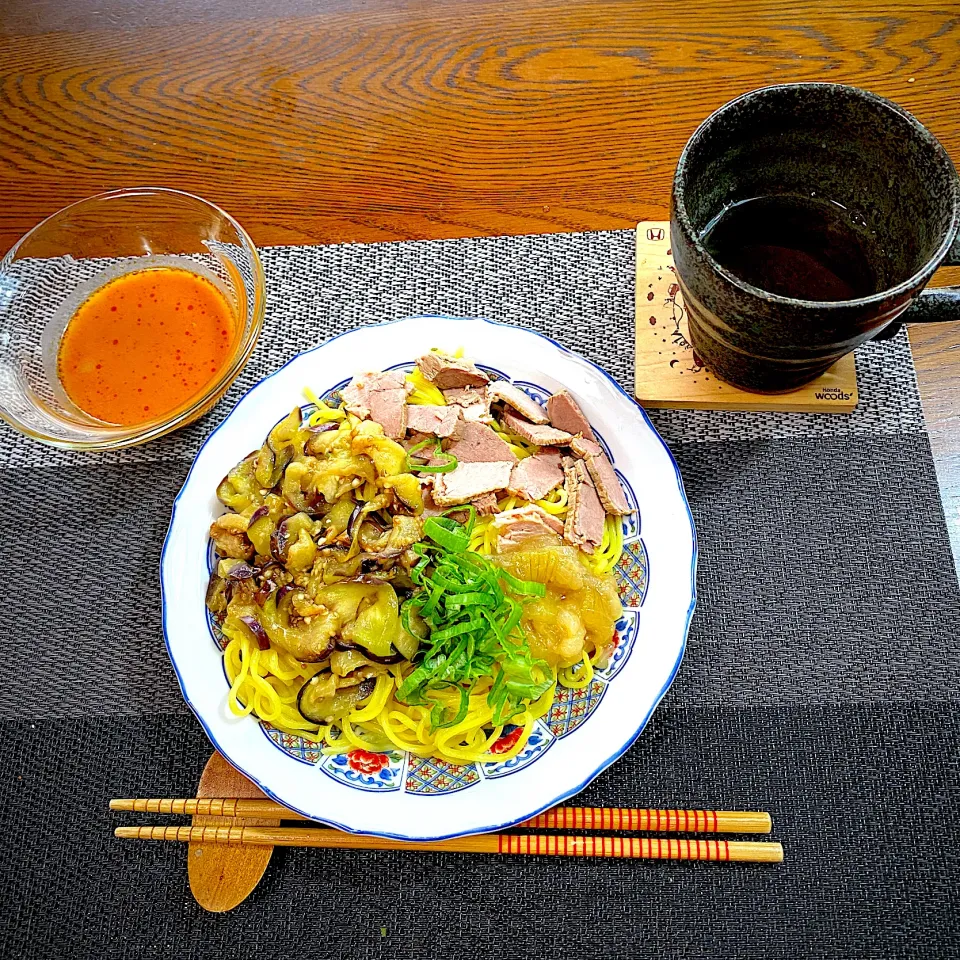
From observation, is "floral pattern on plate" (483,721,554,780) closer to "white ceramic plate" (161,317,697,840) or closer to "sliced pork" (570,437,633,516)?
"white ceramic plate" (161,317,697,840)

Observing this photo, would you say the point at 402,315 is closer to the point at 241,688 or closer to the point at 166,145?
the point at 166,145

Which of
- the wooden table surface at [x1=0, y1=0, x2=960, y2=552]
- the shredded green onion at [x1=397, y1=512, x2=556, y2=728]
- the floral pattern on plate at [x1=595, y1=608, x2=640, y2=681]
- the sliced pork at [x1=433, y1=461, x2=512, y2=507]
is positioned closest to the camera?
the shredded green onion at [x1=397, y1=512, x2=556, y2=728]

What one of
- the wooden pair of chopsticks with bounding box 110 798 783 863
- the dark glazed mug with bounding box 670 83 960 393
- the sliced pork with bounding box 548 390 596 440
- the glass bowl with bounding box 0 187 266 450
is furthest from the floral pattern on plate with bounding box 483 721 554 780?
the glass bowl with bounding box 0 187 266 450

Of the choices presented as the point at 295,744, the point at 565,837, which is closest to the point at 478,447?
the point at 295,744

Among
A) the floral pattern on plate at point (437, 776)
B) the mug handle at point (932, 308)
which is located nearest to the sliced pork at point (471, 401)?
the floral pattern on plate at point (437, 776)

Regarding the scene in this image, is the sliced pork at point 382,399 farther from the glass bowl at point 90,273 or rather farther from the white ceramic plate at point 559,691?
the glass bowl at point 90,273

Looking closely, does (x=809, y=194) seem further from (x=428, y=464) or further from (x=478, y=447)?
(x=428, y=464)

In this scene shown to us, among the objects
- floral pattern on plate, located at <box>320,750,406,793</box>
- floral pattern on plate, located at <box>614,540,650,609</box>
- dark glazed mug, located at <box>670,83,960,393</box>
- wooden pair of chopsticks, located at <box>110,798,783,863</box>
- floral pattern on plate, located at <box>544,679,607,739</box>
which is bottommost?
wooden pair of chopsticks, located at <box>110,798,783,863</box>
